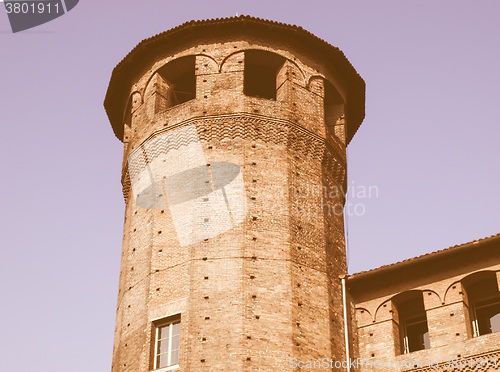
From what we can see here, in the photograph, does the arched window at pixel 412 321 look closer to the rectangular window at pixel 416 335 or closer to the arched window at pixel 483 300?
the rectangular window at pixel 416 335

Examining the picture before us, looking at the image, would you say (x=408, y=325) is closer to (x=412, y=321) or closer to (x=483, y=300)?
(x=412, y=321)

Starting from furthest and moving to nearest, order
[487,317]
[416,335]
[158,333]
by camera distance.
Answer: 1. [416,335]
2. [158,333]
3. [487,317]

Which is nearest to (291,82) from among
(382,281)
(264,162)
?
(264,162)

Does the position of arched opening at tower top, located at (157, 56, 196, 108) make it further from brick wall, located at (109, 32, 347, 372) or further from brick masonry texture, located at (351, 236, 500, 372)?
brick masonry texture, located at (351, 236, 500, 372)

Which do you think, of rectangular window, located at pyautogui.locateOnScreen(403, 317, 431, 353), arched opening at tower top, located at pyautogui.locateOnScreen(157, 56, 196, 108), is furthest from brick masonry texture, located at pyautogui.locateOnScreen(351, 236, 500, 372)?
arched opening at tower top, located at pyautogui.locateOnScreen(157, 56, 196, 108)

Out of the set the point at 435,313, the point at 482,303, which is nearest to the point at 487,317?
the point at 482,303

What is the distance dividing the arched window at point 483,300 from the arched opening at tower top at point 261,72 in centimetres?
743

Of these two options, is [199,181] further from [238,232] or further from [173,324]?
[173,324]

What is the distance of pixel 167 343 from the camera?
1812 cm

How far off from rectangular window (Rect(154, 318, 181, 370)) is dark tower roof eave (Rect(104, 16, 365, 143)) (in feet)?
25.2

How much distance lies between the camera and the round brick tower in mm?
17875

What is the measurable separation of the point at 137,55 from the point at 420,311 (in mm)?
9814

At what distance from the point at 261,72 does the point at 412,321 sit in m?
7.91

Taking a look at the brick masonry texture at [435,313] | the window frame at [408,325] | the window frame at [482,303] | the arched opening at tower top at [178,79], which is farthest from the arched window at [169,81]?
the window frame at [482,303]
